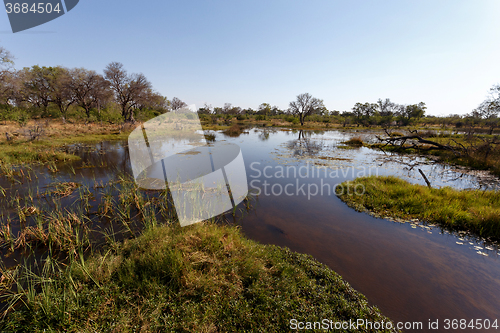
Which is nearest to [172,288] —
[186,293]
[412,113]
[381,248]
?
[186,293]

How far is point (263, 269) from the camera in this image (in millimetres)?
3746

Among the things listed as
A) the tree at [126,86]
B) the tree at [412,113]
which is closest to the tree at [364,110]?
the tree at [412,113]

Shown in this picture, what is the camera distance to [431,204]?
693cm

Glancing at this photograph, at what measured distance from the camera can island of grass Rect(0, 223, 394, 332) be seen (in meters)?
2.65

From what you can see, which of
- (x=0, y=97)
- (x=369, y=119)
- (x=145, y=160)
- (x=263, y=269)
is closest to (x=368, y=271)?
(x=263, y=269)

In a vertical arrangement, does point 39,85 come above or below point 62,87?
above

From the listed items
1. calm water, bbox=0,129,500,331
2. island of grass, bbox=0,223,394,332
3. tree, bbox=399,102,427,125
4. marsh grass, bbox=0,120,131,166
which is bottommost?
calm water, bbox=0,129,500,331

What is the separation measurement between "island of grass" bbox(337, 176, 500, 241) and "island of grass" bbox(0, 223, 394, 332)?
16.7ft

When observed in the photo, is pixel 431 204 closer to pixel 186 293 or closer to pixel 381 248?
pixel 381 248

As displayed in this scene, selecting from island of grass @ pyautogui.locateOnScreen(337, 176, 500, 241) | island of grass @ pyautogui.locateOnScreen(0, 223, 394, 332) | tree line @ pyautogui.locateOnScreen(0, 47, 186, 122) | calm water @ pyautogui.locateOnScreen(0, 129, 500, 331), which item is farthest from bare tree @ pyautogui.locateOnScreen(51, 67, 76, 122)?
island of grass @ pyautogui.locateOnScreen(337, 176, 500, 241)

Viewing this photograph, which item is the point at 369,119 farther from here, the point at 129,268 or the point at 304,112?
the point at 129,268

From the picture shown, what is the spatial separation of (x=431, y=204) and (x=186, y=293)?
8.96m

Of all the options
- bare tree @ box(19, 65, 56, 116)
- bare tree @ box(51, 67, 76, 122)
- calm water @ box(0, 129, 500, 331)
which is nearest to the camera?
calm water @ box(0, 129, 500, 331)

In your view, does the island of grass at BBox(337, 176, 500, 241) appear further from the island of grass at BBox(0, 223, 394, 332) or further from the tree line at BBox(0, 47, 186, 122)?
the tree line at BBox(0, 47, 186, 122)
